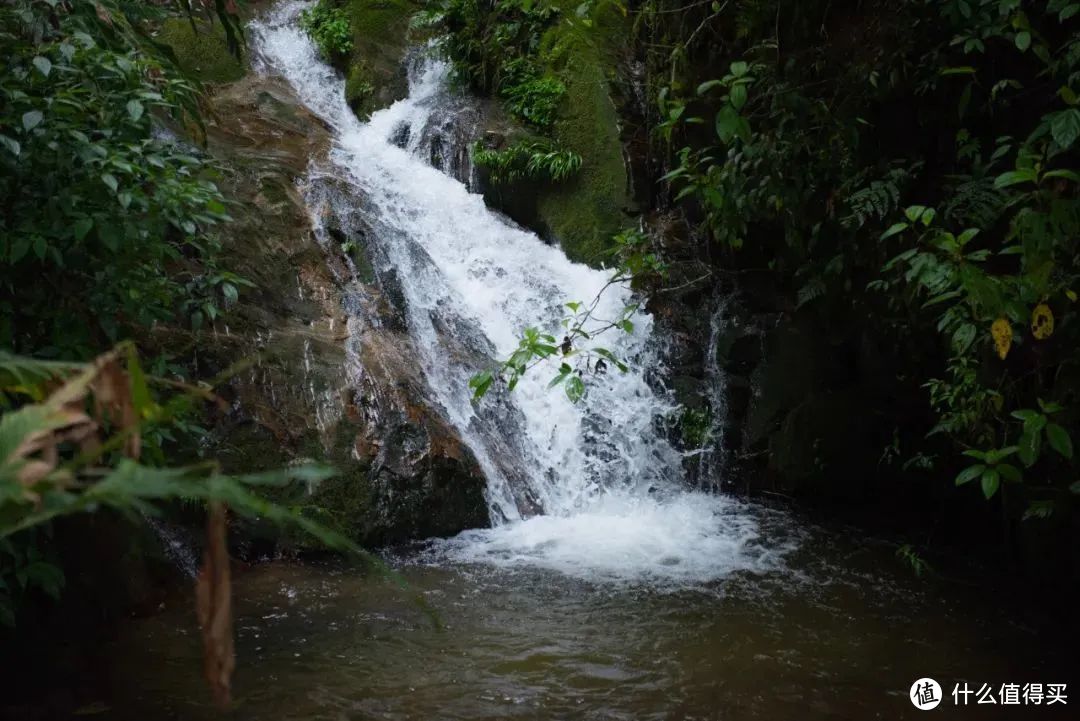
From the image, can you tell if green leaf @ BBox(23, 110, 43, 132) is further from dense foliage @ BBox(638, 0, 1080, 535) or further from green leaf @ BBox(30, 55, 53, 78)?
dense foliage @ BBox(638, 0, 1080, 535)

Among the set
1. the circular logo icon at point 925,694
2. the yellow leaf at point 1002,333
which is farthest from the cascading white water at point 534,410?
the yellow leaf at point 1002,333

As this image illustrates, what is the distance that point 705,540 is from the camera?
5859 mm

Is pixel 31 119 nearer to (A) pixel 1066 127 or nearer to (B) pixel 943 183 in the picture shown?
(A) pixel 1066 127

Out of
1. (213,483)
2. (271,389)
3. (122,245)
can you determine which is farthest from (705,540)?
(213,483)

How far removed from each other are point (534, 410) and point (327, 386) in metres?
1.83

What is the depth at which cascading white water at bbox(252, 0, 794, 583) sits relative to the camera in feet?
18.7

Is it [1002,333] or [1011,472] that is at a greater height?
[1002,333]

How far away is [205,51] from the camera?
10469 millimetres

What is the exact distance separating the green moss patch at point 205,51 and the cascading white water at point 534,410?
6.16 feet

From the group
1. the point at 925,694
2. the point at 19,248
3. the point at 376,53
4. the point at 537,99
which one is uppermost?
the point at 376,53

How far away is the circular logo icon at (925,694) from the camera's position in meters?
3.75

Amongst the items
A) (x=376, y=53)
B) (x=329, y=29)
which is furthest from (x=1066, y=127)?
(x=329, y=29)

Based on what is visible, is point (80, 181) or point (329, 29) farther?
point (329, 29)

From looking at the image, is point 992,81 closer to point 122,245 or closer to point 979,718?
point 979,718
